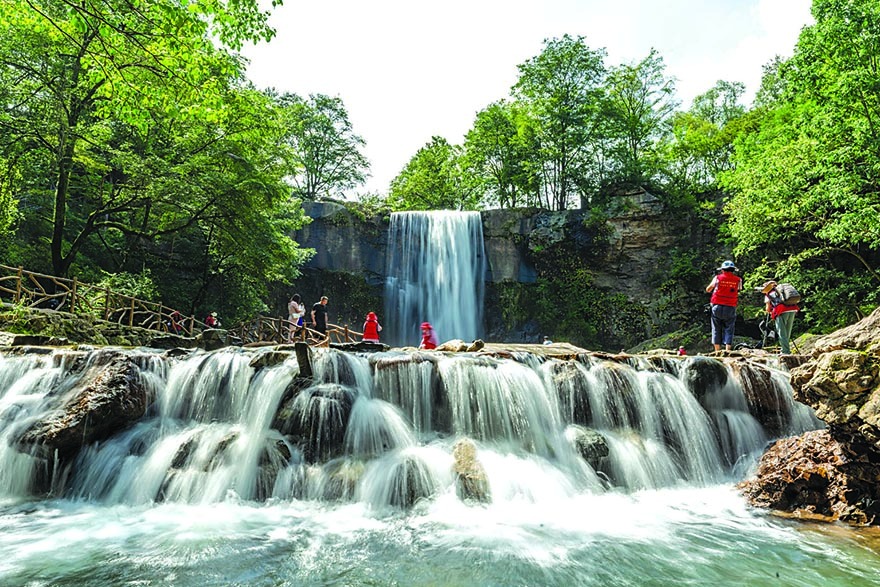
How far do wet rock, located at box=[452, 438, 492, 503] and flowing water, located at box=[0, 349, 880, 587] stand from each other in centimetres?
7

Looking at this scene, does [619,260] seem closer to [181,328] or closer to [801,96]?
[801,96]

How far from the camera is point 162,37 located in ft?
19.1

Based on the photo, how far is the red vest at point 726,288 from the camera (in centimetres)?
958

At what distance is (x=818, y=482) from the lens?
16.0 feet

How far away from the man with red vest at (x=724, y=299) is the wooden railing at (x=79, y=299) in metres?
15.9

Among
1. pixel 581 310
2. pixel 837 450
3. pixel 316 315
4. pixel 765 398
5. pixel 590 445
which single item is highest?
pixel 581 310

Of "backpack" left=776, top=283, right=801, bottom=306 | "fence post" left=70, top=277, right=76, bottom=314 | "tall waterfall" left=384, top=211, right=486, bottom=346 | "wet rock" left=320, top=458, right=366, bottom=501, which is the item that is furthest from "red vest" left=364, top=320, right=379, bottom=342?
"tall waterfall" left=384, top=211, right=486, bottom=346

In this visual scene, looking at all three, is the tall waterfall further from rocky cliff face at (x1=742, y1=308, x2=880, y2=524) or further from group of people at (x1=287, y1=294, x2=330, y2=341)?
rocky cliff face at (x1=742, y1=308, x2=880, y2=524)

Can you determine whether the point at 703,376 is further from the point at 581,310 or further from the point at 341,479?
the point at 581,310

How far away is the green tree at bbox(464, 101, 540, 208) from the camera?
Result: 28.7 meters

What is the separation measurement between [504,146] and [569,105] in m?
4.63

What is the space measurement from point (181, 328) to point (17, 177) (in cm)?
688

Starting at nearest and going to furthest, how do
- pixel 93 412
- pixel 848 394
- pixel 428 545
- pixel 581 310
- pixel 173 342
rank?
1. pixel 428 545
2. pixel 848 394
3. pixel 93 412
4. pixel 173 342
5. pixel 581 310

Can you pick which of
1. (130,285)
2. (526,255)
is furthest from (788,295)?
(130,285)
